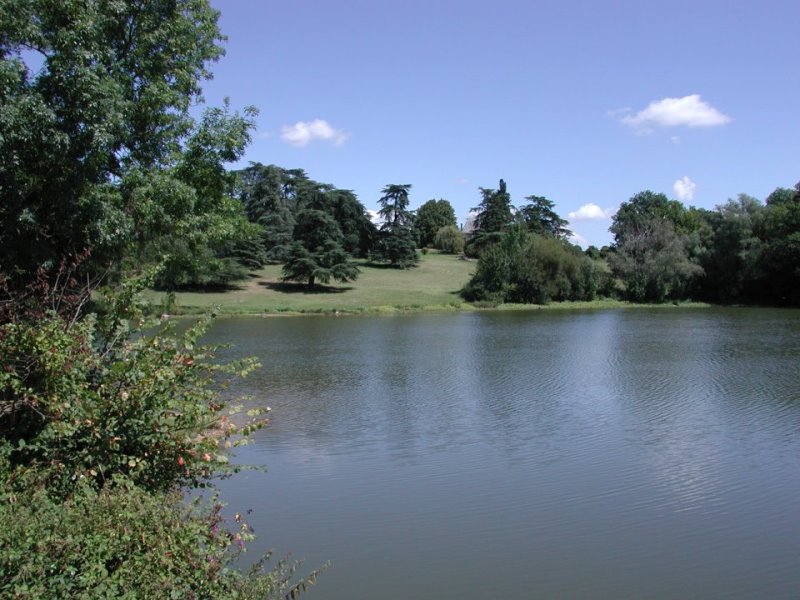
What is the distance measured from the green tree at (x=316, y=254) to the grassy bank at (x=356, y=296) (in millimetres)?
1311

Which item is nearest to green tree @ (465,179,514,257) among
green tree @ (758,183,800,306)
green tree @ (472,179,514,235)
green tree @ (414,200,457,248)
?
green tree @ (472,179,514,235)

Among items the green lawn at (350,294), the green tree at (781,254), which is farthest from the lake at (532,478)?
the green tree at (781,254)

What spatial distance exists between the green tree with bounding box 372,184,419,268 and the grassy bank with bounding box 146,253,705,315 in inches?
151

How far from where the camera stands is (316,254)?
6975 cm

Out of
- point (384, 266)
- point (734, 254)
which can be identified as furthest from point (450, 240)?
point (734, 254)

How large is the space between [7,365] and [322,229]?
65189 mm

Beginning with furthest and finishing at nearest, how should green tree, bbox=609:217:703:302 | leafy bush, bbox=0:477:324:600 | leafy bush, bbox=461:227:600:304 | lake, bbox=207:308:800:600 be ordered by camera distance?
green tree, bbox=609:217:703:302
leafy bush, bbox=461:227:600:304
lake, bbox=207:308:800:600
leafy bush, bbox=0:477:324:600

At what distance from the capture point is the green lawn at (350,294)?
57344 millimetres

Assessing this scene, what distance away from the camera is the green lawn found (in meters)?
57.3

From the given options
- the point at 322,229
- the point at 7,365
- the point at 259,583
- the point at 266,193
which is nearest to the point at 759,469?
the point at 259,583

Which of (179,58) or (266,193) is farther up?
(266,193)

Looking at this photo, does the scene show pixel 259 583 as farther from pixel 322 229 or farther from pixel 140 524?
pixel 322 229

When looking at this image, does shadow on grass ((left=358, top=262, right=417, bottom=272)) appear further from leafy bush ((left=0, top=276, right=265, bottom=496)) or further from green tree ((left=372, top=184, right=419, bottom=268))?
leafy bush ((left=0, top=276, right=265, bottom=496))

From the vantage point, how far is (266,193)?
274 feet
